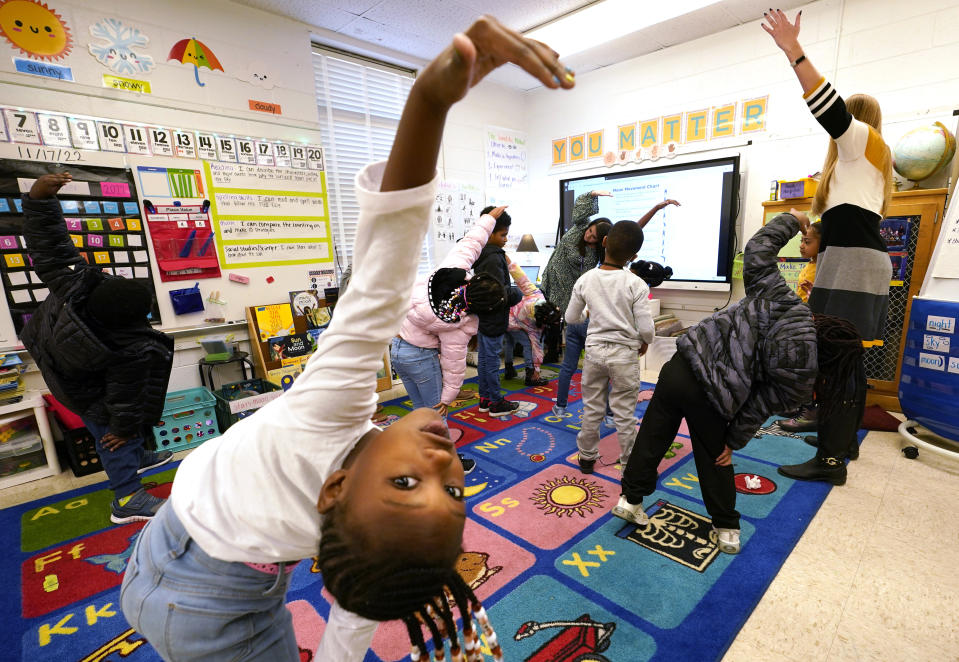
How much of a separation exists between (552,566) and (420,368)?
1072 mm

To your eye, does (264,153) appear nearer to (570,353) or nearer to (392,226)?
(570,353)

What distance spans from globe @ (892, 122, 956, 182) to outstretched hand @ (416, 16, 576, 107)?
3.66m

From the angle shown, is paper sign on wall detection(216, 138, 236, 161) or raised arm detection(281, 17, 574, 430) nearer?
raised arm detection(281, 17, 574, 430)

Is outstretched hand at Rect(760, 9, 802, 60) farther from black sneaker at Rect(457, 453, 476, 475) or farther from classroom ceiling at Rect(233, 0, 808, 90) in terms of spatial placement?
black sneaker at Rect(457, 453, 476, 475)

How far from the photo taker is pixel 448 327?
2.16 metres

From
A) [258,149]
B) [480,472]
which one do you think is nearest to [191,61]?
[258,149]

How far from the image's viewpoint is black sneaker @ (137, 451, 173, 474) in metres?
2.59

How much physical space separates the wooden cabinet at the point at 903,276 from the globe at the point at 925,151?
0.17 meters

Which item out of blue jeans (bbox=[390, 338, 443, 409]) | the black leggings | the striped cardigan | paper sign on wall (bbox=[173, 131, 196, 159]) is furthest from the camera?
paper sign on wall (bbox=[173, 131, 196, 159])

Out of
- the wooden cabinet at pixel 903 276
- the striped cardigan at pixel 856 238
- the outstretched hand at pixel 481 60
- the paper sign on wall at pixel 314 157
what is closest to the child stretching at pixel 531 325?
the striped cardigan at pixel 856 238

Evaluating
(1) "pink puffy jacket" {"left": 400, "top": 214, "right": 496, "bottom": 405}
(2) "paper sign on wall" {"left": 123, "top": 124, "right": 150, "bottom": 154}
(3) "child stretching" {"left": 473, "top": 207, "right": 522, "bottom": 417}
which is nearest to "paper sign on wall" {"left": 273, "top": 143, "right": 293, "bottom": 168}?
(2) "paper sign on wall" {"left": 123, "top": 124, "right": 150, "bottom": 154}

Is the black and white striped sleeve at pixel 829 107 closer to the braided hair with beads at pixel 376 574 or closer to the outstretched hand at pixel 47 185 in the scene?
the braided hair with beads at pixel 376 574

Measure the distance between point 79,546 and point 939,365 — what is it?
4359mm

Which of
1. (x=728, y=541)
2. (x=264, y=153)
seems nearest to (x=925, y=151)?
(x=728, y=541)
